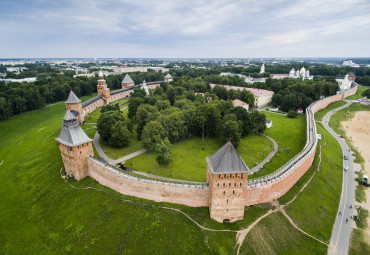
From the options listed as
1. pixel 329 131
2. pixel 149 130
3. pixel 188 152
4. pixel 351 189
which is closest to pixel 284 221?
pixel 351 189

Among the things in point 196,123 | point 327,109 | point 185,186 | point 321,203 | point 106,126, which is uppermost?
point 106,126

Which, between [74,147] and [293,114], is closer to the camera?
[74,147]

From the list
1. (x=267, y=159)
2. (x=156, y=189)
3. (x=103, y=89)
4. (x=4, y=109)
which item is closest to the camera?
(x=156, y=189)

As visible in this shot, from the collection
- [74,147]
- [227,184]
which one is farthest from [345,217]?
[74,147]

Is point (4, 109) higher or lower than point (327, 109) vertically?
higher

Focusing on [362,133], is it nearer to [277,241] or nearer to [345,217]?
[345,217]

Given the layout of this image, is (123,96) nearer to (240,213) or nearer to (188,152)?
(188,152)

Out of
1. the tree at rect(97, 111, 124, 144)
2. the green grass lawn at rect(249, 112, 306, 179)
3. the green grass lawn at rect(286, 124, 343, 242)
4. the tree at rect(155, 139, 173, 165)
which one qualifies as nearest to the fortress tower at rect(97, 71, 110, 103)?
the tree at rect(97, 111, 124, 144)
